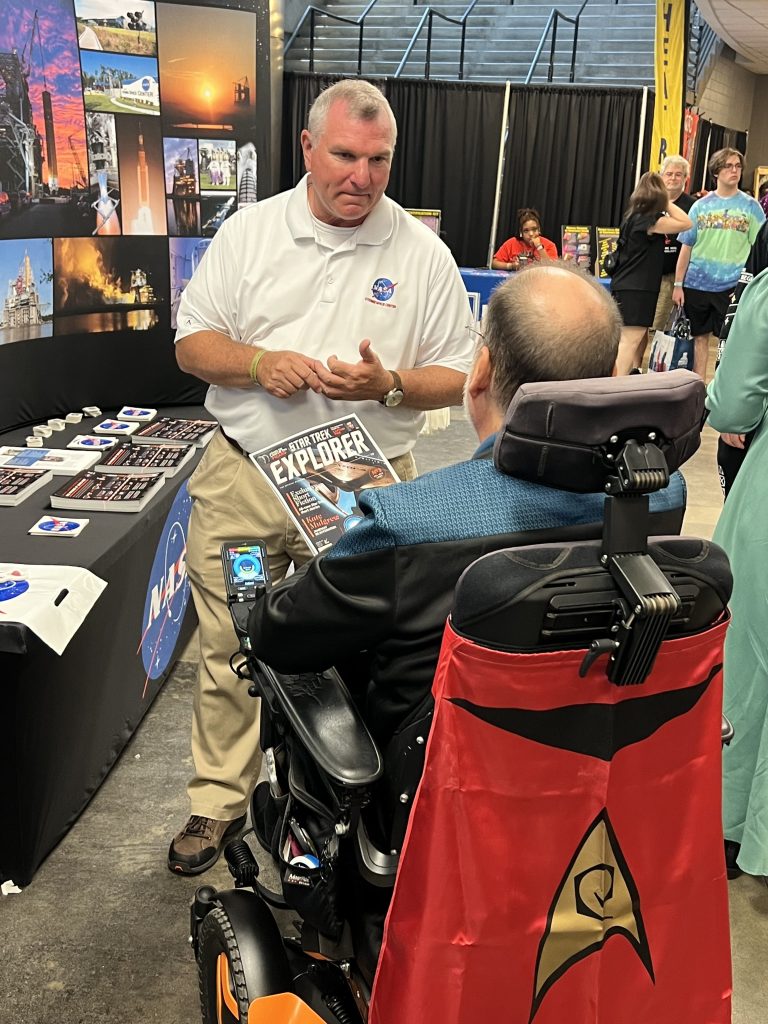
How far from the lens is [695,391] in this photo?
98 centimetres

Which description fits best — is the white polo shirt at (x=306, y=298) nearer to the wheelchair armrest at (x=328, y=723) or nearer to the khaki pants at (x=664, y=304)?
the wheelchair armrest at (x=328, y=723)

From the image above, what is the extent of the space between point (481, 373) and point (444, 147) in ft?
35.4

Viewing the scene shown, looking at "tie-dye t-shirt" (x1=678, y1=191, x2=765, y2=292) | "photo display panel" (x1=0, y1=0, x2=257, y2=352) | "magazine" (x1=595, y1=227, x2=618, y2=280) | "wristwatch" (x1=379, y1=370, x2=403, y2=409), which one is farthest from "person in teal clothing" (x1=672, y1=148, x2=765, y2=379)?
"wristwatch" (x1=379, y1=370, x2=403, y2=409)

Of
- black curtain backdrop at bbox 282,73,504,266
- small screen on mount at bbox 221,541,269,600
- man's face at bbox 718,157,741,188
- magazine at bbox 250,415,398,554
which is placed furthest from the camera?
black curtain backdrop at bbox 282,73,504,266

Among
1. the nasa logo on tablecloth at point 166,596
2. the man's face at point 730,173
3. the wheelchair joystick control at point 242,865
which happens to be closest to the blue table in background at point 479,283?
the man's face at point 730,173

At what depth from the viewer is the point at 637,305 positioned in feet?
23.0

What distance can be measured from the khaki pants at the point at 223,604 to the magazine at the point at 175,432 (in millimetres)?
1076

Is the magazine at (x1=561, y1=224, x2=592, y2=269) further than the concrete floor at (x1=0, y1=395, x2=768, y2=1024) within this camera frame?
Yes

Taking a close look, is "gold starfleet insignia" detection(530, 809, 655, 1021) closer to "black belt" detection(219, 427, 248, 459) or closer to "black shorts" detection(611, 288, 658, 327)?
"black belt" detection(219, 427, 248, 459)

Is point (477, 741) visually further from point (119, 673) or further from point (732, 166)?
point (732, 166)

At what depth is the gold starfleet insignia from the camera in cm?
105

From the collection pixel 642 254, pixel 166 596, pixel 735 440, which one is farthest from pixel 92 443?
pixel 642 254

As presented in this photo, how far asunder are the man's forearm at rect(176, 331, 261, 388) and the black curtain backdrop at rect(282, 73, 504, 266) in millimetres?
9350

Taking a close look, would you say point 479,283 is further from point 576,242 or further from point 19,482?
point 19,482
